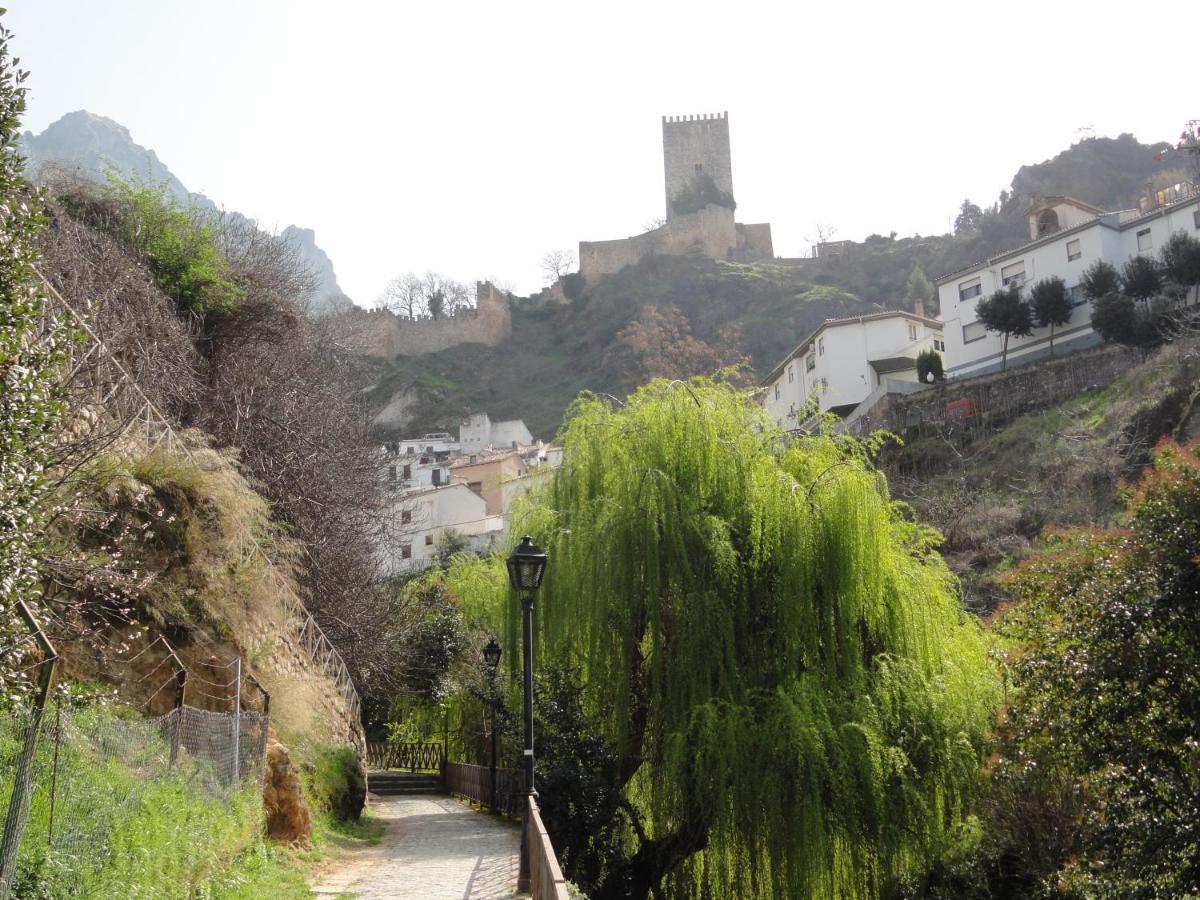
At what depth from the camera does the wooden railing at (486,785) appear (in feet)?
59.3

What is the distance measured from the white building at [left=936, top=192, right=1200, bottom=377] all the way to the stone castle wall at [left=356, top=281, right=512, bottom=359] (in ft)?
172

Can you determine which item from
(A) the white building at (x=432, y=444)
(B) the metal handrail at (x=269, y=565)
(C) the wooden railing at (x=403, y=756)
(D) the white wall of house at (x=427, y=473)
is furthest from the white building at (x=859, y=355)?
(B) the metal handrail at (x=269, y=565)

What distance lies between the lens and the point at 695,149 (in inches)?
4195

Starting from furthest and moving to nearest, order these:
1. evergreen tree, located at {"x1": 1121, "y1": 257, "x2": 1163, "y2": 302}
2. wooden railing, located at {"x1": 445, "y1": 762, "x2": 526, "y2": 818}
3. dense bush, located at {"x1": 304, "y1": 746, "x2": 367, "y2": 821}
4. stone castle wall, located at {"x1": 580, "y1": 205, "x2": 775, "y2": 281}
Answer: stone castle wall, located at {"x1": 580, "y1": 205, "x2": 775, "y2": 281} < evergreen tree, located at {"x1": 1121, "y1": 257, "x2": 1163, "y2": 302} < wooden railing, located at {"x1": 445, "y1": 762, "x2": 526, "y2": 818} < dense bush, located at {"x1": 304, "y1": 746, "x2": 367, "y2": 821}

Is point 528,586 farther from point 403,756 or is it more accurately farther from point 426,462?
point 426,462

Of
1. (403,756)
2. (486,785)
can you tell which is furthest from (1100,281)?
(486,785)

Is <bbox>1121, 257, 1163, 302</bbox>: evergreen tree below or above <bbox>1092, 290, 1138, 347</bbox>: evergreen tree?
above

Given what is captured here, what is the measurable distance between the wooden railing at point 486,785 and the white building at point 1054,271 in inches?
1233

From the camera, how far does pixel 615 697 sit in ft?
42.2

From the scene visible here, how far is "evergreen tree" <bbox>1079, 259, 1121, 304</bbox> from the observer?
142 feet

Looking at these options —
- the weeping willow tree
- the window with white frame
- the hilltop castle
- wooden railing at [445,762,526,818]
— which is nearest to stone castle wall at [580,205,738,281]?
the hilltop castle

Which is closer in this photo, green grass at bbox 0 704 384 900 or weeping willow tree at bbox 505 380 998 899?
green grass at bbox 0 704 384 900

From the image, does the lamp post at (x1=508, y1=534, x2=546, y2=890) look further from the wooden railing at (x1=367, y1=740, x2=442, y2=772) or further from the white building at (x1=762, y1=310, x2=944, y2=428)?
the white building at (x1=762, y1=310, x2=944, y2=428)

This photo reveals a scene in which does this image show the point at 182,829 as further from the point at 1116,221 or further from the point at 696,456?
the point at 1116,221
